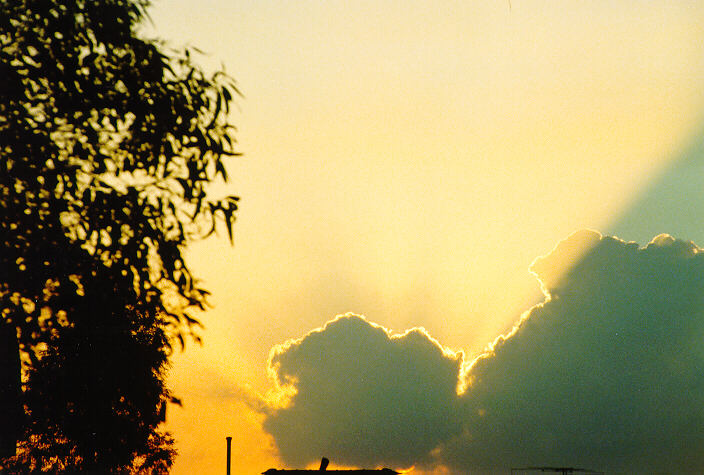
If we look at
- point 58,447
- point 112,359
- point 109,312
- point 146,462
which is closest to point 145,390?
point 112,359

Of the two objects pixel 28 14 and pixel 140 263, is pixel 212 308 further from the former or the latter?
pixel 28 14

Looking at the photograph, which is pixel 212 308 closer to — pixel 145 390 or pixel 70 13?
pixel 145 390

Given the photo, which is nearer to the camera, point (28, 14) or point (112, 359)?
point (28, 14)

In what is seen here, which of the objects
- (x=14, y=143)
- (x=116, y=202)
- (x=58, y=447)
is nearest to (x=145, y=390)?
(x=116, y=202)

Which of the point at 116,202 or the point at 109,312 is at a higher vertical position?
the point at 116,202

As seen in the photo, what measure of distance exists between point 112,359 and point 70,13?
6.38 m

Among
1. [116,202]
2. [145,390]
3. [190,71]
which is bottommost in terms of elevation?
[145,390]

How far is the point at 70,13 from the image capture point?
13391 mm

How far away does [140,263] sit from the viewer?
43.5 feet

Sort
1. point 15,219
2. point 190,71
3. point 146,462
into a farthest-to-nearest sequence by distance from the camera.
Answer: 1. point 146,462
2. point 190,71
3. point 15,219

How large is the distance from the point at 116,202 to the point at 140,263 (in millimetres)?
1121

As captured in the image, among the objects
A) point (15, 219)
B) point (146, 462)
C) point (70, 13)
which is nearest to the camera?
point (15, 219)

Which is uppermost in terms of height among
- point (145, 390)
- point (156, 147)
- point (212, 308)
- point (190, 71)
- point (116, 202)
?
point (190, 71)

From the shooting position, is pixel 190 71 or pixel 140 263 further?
pixel 190 71
